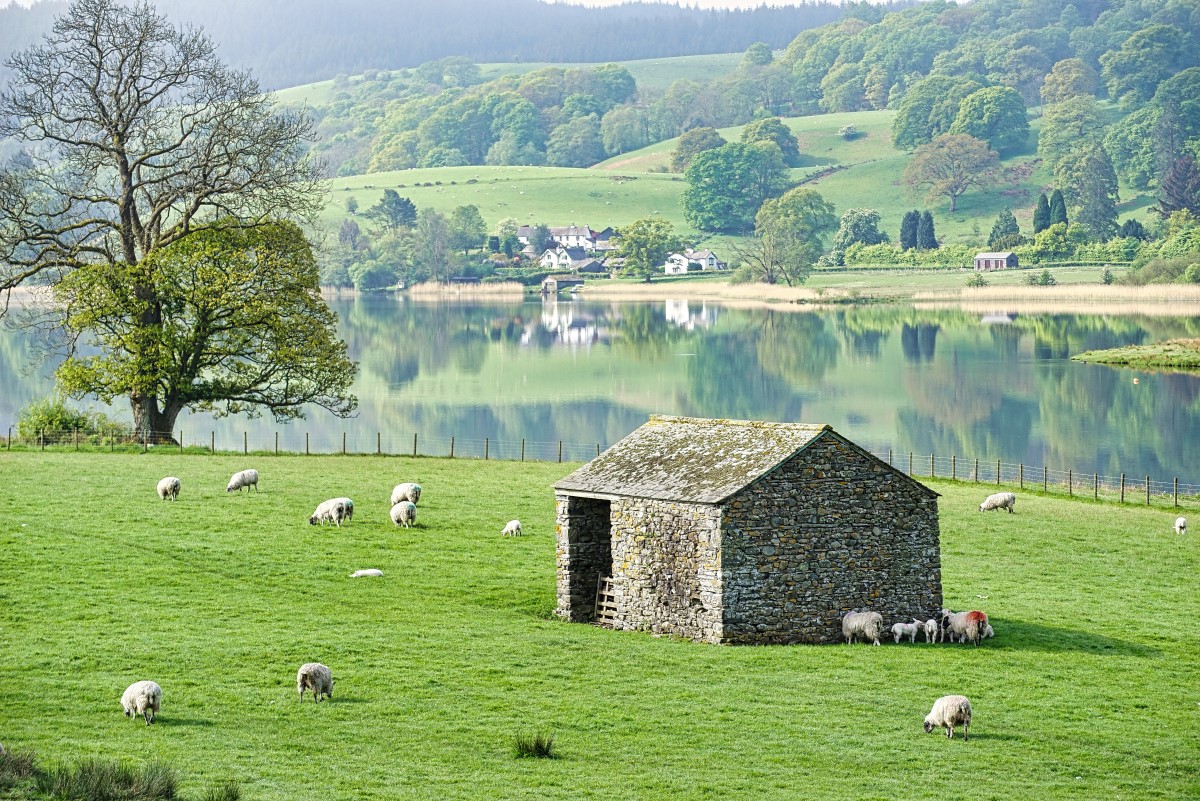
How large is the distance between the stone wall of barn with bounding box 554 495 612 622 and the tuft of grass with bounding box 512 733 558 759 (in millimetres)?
8836

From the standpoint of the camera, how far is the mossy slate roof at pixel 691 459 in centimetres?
2641

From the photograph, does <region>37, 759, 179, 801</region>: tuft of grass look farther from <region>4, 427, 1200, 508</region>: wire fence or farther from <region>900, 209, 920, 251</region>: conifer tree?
<region>900, 209, 920, 251</region>: conifer tree

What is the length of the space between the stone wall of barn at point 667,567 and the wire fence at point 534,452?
17.4 metres

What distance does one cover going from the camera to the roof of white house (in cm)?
2641

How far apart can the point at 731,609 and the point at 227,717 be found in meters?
8.96

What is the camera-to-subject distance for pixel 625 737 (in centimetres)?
2078

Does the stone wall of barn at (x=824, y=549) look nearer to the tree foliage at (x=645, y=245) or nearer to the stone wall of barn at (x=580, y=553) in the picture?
the stone wall of barn at (x=580, y=553)

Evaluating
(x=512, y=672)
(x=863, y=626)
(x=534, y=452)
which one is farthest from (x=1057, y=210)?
(x=512, y=672)

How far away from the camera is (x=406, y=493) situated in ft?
130

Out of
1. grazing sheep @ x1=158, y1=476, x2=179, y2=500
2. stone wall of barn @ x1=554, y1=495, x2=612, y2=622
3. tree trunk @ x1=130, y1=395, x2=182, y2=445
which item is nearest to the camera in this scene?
stone wall of barn @ x1=554, y1=495, x2=612, y2=622

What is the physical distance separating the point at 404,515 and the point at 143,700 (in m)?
16.1

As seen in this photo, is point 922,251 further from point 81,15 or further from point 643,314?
point 81,15

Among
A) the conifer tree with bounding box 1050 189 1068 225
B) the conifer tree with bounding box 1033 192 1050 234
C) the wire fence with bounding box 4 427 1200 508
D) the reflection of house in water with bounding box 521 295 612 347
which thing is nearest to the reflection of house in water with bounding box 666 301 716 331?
the reflection of house in water with bounding box 521 295 612 347

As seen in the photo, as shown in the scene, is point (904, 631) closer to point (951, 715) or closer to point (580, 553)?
point (951, 715)
